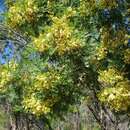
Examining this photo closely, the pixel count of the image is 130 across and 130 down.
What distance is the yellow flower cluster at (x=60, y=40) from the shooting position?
8500mm

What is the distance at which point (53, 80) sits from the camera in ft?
28.6

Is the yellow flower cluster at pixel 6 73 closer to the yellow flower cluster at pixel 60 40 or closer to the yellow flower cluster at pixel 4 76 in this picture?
the yellow flower cluster at pixel 4 76

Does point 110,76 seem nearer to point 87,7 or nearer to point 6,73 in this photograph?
point 87,7

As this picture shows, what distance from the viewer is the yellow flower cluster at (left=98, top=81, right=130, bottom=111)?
869cm

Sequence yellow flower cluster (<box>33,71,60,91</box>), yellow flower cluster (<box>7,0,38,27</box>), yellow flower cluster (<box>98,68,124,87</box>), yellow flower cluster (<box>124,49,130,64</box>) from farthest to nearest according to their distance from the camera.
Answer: yellow flower cluster (<box>7,0,38,27</box>)
yellow flower cluster (<box>124,49,130,64</box>)
yellow flower cluster (<box>98,68,124,87</box>)
yellow flower cluster (<box>33,71,60,91</box>)

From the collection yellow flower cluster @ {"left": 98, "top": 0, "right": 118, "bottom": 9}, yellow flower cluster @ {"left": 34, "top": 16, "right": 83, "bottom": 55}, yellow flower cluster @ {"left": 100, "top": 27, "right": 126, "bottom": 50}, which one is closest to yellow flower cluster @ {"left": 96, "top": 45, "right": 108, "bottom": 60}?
yellow flower cluster @ {"left": 100, "top": 27, "right": 126, "bottom": 50}

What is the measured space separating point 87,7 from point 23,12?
1.23 metres

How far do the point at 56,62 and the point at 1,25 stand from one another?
110 inches

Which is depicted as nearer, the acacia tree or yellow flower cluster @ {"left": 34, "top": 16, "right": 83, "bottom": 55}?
yellow flower cluster @ {"left": 34, "top": 16, "right": 83, "bottom": 55}

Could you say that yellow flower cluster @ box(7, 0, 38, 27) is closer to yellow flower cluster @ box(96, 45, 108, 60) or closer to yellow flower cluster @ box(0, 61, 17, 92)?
yellow flower cluster @ box(0, 61, 17, 92)

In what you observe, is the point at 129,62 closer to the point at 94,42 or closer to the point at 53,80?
the point at 94,42

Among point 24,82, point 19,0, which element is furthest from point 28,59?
point 19,0

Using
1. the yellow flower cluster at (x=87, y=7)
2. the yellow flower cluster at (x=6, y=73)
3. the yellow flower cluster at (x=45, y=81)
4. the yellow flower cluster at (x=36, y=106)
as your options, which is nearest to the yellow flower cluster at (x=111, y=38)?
the yellow flower cluster at (x=87, y=7)

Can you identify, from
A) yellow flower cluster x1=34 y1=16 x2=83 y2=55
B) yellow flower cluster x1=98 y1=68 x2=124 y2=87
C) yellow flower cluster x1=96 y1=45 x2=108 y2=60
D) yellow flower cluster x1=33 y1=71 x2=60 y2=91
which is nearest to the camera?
yellow flower cluster x1=34 y1=16 x2=83 y2=55
